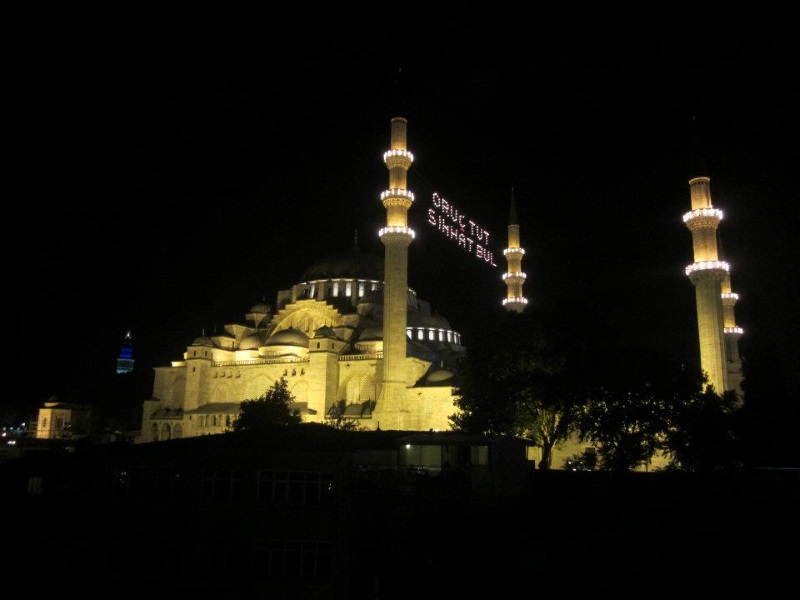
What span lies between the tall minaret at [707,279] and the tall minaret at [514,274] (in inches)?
468

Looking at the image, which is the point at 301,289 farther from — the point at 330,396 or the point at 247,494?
the point at 247,494

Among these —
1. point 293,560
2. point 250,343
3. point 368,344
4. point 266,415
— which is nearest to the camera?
point 293,560

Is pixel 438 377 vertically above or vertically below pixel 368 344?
below

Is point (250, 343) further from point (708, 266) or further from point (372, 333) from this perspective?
point (708, 266)

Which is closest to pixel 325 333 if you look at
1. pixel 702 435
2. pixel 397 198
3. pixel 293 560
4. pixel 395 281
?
pixel 395 281

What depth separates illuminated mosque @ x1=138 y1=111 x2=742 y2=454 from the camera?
116ft

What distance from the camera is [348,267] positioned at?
58344 millimetres

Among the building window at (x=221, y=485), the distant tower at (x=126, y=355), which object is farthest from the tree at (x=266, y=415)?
the distant tower at (x=126, y=355)

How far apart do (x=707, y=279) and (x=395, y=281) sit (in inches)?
619

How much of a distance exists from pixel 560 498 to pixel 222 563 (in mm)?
9860

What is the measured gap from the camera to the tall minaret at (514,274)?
46.4 meters

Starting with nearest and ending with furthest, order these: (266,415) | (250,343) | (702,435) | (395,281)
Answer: (702,435)
(266,415)
(395,281)
(250,343)

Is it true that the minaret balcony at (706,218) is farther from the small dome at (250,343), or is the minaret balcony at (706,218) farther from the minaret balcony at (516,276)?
the small dome at (250,343)

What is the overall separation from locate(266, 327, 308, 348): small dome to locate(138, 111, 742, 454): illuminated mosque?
0.33 feet
